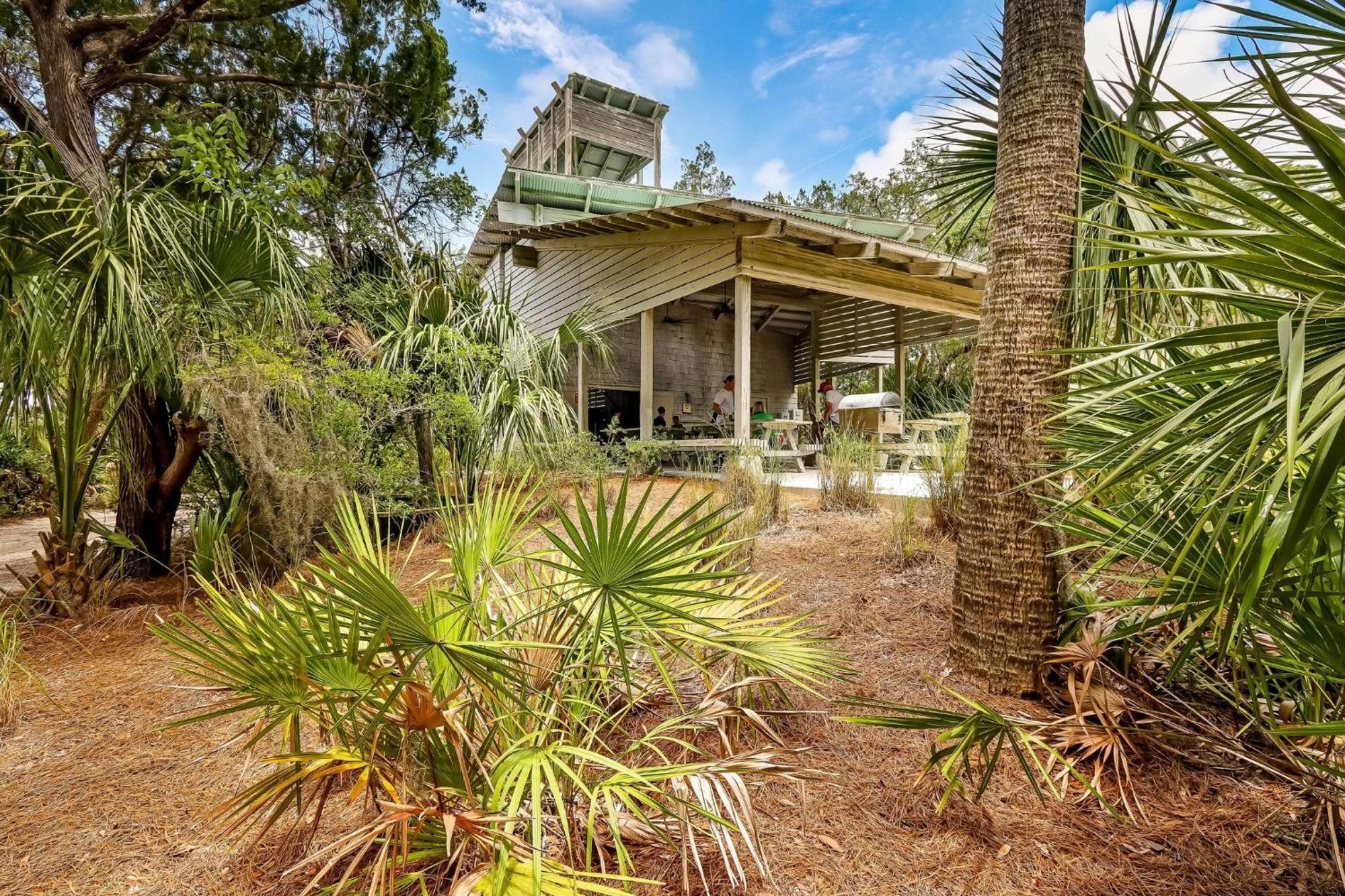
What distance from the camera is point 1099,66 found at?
2.69 m

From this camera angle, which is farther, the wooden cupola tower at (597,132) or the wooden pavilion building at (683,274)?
the wooden cupola tower at (597,132)

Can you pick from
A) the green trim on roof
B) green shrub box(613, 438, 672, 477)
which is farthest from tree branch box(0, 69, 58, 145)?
the green trim on roof

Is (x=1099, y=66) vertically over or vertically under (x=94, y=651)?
over

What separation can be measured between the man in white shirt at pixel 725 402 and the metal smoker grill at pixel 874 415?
2100mm

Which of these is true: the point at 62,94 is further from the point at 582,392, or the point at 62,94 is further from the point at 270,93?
the point at 582,392

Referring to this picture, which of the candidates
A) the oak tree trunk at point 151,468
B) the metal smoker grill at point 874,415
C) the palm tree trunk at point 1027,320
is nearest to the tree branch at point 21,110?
the oak tree trunk at point 151,468

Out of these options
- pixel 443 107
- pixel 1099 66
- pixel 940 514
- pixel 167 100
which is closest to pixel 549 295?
pixel 443 107

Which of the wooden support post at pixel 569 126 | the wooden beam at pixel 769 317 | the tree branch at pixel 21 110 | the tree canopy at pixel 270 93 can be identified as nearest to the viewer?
the tree branch at pixel 21 110

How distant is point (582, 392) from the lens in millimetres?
10195

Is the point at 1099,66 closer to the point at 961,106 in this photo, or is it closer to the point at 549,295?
the point at 961,106

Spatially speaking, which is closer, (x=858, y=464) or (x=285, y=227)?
(x=285, y=227)

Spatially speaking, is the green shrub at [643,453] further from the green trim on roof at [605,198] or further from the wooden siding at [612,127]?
the wooden siding at [612,127]

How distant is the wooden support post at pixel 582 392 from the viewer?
10047 mm

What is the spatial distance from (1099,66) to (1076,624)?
2.71m
